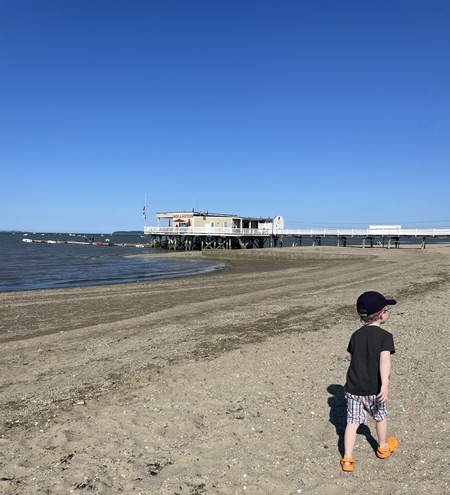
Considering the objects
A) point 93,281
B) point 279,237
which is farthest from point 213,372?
point 279,237

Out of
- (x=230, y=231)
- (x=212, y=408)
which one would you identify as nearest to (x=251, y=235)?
(x=230, y=231)

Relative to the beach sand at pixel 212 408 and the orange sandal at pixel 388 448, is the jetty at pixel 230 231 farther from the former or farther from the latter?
the orange sandal at pixel 388 448

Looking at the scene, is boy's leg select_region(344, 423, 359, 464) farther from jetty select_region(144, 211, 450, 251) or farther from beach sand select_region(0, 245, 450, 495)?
jetty select_region(144, 211, 450, 251)

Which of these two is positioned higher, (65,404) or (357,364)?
(357,364)

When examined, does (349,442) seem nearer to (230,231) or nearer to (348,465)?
(348,465)

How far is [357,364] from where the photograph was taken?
12.1 feet

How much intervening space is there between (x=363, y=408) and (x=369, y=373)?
14.6 inches

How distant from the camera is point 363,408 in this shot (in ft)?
12.3

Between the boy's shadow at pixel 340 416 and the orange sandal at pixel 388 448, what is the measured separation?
0.17 m

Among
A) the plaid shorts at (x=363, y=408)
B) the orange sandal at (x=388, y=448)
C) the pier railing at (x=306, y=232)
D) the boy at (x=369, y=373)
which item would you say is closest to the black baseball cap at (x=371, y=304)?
the boy at (x=369, y=373)

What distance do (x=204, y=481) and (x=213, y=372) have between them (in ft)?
8.64

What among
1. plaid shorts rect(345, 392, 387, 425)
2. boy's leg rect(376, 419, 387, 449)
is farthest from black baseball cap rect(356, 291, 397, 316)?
boy's leg rect(376, 419, 387, 449)

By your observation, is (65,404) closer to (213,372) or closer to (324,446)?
(213,372)

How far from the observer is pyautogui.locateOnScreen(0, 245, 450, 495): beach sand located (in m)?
3.51
